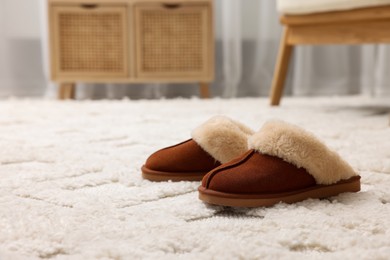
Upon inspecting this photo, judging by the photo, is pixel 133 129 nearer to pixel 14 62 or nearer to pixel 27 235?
pixel 27 235

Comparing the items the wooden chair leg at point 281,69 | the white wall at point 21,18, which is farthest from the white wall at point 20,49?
the wooden chair leg at point 281,69

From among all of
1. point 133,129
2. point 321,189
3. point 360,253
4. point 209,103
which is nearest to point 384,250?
point 360,253

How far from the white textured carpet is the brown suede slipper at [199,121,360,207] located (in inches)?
0.6

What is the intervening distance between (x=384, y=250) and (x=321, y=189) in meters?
0.19

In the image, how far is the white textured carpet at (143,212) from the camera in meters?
0.54

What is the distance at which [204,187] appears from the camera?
2.25 feet

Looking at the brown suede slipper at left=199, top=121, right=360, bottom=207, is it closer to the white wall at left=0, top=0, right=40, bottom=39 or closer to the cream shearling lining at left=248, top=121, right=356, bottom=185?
the cream shearling lining at left=248, top=121, right=356, bottom=185

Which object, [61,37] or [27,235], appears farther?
[61,37]

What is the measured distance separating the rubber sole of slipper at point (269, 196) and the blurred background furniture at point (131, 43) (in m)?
1.59

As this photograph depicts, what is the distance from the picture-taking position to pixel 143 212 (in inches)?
26.2

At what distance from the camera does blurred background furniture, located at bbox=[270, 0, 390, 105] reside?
5.13ft

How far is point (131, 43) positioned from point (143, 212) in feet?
5.50

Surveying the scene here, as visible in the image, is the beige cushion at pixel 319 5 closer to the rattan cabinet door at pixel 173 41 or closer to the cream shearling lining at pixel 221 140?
the rattan cabinet door at pixel 173 41

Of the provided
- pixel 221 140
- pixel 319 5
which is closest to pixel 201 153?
pixel 221 140
